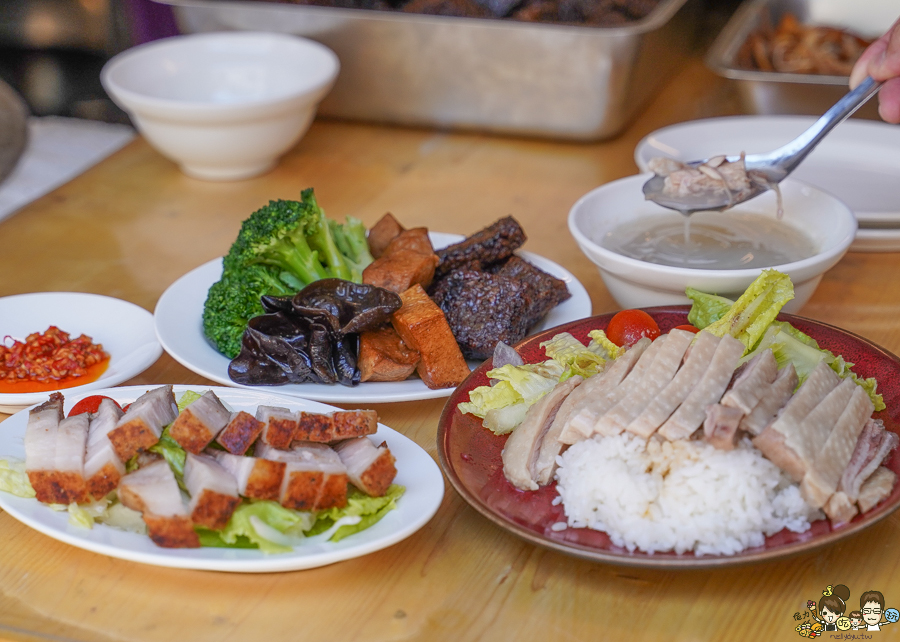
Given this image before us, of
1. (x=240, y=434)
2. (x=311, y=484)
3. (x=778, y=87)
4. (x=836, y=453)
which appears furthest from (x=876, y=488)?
(x=778, y=87)

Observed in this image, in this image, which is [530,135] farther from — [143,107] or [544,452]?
[544,452]

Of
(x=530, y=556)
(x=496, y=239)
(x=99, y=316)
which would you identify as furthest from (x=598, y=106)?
(x=530, y=556)

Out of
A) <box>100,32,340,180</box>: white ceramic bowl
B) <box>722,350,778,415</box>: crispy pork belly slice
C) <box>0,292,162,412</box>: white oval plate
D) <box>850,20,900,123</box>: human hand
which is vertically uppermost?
<box>850,20,900,123</box>: human hand

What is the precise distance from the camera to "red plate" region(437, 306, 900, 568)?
135 cm

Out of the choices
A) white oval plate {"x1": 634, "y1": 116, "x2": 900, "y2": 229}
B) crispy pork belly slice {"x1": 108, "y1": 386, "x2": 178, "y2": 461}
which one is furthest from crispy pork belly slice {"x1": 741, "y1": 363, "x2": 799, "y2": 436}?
white oval plate {"x1": 634, "y1": 116, "x2": 900, "y2": 229}

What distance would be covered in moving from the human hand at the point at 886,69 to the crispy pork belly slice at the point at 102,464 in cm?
207

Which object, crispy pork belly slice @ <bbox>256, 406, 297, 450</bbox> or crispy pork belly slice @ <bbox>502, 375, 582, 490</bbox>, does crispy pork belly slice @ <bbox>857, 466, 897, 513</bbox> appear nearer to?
crispy pork belly slice @ <bbox>502, 375, 582, 490</bbox>

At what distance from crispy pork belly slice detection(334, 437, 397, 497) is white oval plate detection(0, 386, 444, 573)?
5 centimetres

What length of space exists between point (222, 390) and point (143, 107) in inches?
63.3

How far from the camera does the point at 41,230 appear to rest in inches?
121

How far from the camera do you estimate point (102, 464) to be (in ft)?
4.98

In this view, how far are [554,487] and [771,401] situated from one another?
415 millimetres

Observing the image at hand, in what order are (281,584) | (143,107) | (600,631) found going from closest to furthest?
(600,631), (281,584), (143,107)

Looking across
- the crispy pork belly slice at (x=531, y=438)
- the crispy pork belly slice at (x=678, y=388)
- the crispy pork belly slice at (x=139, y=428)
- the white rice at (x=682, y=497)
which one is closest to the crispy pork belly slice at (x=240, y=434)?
the crispy pork belly slice at (x=139, y=428)
